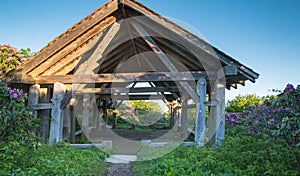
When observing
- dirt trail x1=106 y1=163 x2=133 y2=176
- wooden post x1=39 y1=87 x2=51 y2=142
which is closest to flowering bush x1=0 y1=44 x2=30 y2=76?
wooden post x1=39 y1=87 x2=51 y2=142

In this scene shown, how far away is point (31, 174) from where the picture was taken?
339cm

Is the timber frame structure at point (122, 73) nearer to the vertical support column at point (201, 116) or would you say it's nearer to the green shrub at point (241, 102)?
the vertical support column at point (201, 116)

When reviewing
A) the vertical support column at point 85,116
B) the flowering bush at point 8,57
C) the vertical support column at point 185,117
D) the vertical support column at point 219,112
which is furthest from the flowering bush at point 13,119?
the vertical support column at point 185,117

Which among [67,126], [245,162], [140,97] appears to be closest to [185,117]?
[140,97]

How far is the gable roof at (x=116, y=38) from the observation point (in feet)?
19.4

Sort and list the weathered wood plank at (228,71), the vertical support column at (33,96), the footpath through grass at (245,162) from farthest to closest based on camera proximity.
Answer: the vertical support column at (33,96) < the weathered wood plank at (228,71) < the footpath through grass at (245,162)

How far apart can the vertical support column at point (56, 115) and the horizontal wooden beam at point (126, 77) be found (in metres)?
0.23

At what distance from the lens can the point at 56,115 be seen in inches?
257

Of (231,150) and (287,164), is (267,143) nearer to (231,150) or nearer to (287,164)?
(287,164)

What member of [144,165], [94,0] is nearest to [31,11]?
[94,0]

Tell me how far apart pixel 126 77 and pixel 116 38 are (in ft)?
5.08

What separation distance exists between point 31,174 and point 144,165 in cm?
261

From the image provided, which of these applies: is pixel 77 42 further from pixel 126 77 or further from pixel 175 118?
pixel 175 118

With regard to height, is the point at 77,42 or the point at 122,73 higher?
the point at 77,42
